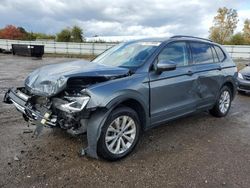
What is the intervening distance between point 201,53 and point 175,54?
89 centimetres

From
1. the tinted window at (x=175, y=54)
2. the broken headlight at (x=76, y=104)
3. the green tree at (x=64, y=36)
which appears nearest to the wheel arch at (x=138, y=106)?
the broken headlight at (x=76, y=104)

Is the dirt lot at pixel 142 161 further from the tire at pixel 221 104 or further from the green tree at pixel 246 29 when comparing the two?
the green tree at pixel 246 29

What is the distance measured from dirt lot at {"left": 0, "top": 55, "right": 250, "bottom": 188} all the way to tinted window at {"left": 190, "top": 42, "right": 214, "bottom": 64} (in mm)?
1369

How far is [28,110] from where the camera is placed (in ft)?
12.6

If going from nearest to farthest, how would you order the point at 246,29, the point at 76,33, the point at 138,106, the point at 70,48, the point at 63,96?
1. the point at 63,96
2. the point at 138,106
3. the point at 70,48
4. the point at 246,29
5. the point at 76,33

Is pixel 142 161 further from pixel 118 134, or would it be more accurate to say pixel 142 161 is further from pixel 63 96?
pixel 63 96

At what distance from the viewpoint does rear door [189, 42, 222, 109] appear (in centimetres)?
515

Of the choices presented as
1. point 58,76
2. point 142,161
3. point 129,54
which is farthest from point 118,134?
point 129,54

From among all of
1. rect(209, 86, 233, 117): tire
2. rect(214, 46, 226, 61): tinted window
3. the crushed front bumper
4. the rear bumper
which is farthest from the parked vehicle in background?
the crushed front bumper

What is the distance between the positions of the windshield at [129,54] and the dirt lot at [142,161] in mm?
1353

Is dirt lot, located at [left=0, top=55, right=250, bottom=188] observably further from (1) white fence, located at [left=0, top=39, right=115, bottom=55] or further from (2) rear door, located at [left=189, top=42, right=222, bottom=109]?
(1) white fence, located at [left=0, top=39, right=115, bottom=55]

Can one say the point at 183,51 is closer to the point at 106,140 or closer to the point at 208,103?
the point at 208,103

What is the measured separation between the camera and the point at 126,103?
13.0ft

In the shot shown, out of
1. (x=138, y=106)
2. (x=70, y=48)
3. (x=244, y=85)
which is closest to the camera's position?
(x=138, y=106)
